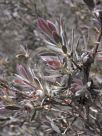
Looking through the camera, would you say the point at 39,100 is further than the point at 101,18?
Yes

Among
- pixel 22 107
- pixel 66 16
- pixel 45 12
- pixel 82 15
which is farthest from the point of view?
pixel 66 16

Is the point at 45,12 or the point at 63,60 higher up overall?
the point at 63,60

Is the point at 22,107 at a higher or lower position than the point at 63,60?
lower

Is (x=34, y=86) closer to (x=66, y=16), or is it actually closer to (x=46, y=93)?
(x=46, y=93)

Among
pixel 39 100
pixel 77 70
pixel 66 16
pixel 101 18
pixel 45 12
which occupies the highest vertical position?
pixel 101 18

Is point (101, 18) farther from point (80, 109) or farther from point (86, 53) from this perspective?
point (80, 109)

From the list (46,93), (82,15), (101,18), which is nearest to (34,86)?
(46,93)

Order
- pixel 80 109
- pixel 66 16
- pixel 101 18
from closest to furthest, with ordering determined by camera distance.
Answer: pixel 101 18
pixel 80 109
pixel 66 16

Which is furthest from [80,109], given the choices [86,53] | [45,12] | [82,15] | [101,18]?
[45,12]

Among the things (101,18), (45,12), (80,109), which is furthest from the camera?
(45,12)
